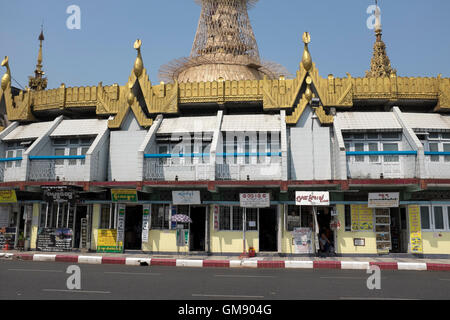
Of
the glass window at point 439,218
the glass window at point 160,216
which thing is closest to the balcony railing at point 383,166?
the glass window at point 439,218

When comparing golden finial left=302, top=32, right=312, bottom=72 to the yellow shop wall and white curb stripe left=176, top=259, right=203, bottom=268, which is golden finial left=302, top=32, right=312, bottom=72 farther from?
white curb stripe left=176, top=259, right=203, bottom=268

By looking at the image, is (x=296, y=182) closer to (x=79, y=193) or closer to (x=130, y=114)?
(x=130, y=114)

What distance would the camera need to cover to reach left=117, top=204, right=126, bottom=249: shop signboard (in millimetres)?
21875

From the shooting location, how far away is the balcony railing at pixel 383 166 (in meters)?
19.5

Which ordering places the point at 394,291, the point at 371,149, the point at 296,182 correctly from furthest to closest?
1. the point at 371,149
2. the point at 296,182
3. the point at 394,291

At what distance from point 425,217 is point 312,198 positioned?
675 cm

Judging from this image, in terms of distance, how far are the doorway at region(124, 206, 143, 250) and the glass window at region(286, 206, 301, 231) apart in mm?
9377

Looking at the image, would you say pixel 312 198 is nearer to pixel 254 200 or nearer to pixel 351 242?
pixel 254 200

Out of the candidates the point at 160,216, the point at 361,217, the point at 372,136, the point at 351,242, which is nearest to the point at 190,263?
the point at 160,216

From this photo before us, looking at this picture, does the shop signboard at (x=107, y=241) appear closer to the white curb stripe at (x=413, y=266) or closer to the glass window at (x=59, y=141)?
the glass window at (x=59, y=141)

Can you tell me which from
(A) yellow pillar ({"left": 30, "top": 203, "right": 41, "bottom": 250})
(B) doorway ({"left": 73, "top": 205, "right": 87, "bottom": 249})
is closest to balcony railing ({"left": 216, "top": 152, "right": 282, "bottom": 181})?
(B) doorway ({"left": 73, "top": 205, "right": 87, "bottom": 249})
